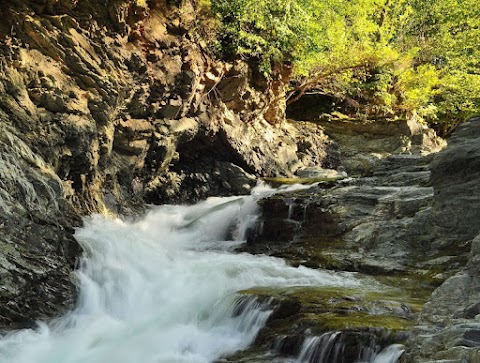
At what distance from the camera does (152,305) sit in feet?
24.7

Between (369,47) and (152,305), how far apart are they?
15084mm

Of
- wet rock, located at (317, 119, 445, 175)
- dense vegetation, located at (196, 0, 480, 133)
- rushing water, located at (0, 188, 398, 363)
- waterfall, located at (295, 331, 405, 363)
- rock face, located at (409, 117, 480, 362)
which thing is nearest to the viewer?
rock face, located at (409, 117, 480, 362)

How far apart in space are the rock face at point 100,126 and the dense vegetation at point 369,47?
1439 mm

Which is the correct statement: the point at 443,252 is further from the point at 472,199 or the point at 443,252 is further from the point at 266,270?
the point at 266,270

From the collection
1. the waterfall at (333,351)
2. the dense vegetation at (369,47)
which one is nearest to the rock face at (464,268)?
the waterfall at (333,351)

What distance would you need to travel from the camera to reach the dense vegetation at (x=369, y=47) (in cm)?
1535

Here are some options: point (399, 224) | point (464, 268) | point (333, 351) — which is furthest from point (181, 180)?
point (464, 268)

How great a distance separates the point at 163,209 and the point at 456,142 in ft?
26.1

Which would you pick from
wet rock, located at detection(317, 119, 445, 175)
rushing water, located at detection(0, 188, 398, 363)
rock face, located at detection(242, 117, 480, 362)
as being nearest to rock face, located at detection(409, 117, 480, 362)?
rock face, located at detection(242, 117, 480, 362)

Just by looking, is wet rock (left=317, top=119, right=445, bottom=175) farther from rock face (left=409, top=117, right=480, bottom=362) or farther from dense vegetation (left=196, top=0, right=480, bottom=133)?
rock face (left=409, top=117, right=480, bottom=362)

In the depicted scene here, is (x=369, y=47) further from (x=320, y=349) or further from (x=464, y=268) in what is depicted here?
(x=320, y=349)

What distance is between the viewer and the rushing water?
6.03 metres

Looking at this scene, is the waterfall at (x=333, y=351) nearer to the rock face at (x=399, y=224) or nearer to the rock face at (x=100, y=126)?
the rock face at (x=399, y=224)

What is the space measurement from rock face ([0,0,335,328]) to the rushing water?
43cm
